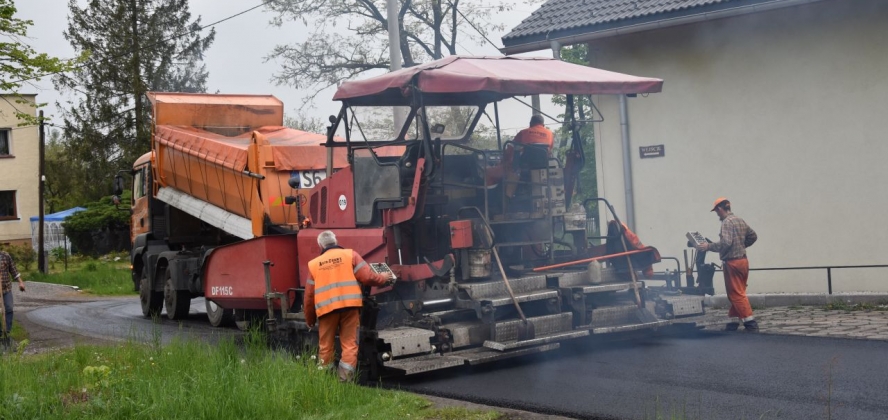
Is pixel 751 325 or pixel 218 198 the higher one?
pixel 218 198

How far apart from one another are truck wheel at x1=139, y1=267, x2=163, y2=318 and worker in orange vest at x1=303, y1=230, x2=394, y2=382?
843 centimetres

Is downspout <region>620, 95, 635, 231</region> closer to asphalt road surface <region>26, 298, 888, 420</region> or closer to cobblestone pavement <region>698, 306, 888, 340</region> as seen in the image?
cobblestone pavement <region>698, 306, 888, 340</region>

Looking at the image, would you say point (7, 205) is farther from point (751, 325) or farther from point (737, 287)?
point (751, 325)

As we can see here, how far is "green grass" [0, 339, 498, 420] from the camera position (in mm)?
6680

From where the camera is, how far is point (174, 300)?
15.5 metres

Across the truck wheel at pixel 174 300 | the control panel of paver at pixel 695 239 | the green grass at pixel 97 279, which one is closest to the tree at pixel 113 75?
the green grass at pixel 97 279

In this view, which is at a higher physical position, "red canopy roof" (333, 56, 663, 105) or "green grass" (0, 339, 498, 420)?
"red canopy roof" (333, 56, 663, 105)

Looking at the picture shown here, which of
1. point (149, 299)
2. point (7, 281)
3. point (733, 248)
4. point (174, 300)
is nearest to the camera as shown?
point (733, 248)

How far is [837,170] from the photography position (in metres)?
12.7

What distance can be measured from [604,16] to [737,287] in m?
5.12

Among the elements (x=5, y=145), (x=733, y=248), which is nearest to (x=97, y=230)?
(x=5, y=145)

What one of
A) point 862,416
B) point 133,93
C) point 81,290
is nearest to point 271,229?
point 862,416

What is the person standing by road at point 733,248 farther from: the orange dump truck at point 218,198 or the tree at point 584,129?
the orange dump truck at point 218,198

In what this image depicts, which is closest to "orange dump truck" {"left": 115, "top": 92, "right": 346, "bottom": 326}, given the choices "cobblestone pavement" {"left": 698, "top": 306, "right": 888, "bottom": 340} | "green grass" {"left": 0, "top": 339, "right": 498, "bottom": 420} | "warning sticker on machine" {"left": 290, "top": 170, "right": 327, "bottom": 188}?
"warning sticker on machine" {"left": 290, "top": 170, "right": 327, "bottom": 188}
